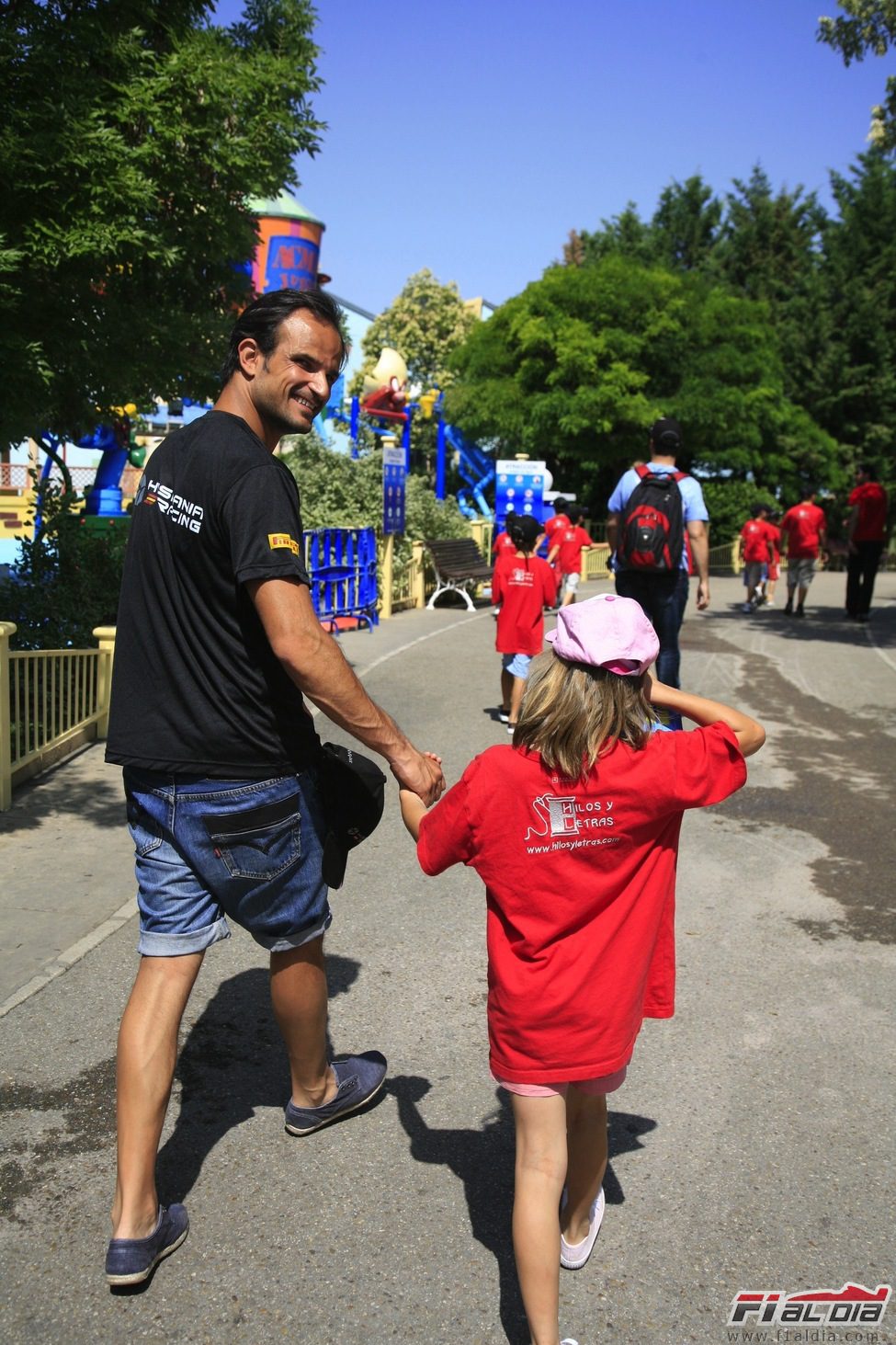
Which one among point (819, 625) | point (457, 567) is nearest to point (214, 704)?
point (819, 625)

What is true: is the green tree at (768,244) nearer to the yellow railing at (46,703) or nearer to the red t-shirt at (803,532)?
the red t-shirt at (803,532)

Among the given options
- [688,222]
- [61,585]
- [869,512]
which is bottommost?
[61,585]

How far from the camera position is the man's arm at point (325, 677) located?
252cm

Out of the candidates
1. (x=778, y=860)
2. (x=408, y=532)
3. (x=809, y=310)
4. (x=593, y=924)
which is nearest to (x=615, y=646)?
(x=593, y=924)

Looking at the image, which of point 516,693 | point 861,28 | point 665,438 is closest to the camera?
point 665,438

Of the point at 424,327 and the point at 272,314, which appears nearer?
the point at 272,314

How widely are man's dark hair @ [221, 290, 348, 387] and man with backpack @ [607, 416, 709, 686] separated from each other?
4.74 meters

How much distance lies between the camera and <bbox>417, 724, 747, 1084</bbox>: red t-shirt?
236 centimetres

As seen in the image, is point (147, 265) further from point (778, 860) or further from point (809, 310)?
point (809, 310)

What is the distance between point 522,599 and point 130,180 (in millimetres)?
3665

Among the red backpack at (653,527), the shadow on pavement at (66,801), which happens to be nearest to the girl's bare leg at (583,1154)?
the shadow on pavement at (66,801)

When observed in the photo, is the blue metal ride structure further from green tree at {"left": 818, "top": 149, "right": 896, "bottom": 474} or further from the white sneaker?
the white sneaker

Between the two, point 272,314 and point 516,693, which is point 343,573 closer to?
point 516,693

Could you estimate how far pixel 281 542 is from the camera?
2.52 metres
